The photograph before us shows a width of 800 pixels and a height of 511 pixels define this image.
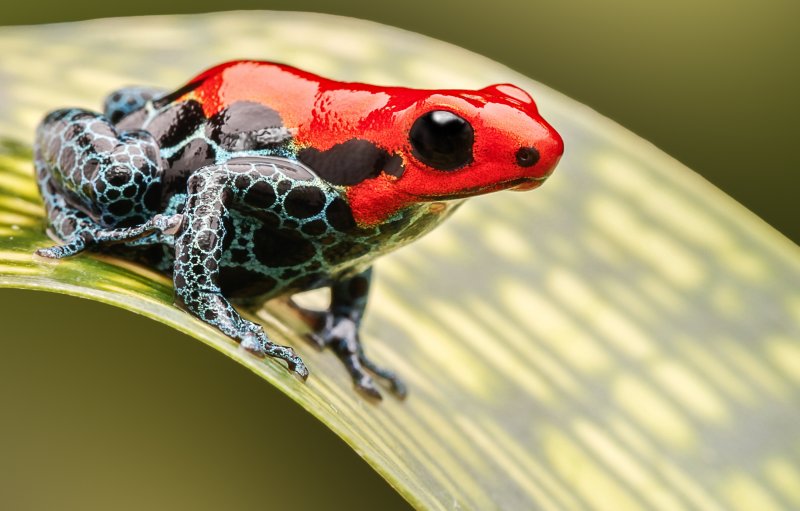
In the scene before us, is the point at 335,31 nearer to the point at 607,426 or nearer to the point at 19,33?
the point at 19,33

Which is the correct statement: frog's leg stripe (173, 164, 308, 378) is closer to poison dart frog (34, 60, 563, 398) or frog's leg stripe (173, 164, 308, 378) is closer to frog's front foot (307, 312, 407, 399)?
poison dart frog (34, 60, 563, 398)

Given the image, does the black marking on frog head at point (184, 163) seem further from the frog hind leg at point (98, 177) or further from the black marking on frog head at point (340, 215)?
the black marking on frog head at point (340, 215)

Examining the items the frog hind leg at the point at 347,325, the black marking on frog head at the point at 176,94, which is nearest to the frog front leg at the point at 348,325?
the frog hind leg at the point at 347,325

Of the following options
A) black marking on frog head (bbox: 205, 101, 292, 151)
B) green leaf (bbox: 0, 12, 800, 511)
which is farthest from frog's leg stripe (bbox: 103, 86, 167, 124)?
black marking on frog head (bbox: 205, 101, 292, 151)

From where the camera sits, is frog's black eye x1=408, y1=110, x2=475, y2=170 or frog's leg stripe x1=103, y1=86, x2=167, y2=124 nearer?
frog's black eye x1=408, y1=110, x2=475, y2=170

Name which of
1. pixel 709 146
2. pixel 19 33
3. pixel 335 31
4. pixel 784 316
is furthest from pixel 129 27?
pixel 709 146


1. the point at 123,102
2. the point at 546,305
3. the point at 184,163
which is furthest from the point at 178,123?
the point at 546,305
